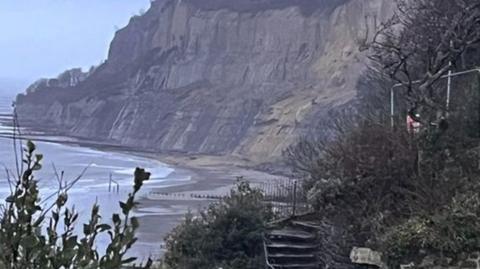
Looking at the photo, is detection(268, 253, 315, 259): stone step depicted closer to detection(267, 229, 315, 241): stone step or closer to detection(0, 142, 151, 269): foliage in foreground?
detection(267, 229, 315, 241): stone step

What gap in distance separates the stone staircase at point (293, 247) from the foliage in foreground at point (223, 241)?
0.15 meters

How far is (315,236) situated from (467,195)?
11.3 ft

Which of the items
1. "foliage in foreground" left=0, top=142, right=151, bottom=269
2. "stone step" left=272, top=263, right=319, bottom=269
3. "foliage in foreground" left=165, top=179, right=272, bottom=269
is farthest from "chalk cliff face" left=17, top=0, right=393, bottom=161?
"foliage in foreground" left=0, top=142, right=151, bottom=269

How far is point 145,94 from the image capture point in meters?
96.1

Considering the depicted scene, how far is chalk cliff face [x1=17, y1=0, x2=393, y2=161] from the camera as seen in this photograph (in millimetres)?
72625

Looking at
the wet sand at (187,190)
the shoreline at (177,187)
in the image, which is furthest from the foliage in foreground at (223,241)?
the wet sand at (187,190)

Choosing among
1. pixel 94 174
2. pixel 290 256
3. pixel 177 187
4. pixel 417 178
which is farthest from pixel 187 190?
pixel 417 178

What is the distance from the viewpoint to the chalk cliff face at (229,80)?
72625 mm

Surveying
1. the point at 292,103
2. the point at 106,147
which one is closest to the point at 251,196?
the point at 292,103

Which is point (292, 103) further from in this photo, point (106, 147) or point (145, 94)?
point (145, 94)

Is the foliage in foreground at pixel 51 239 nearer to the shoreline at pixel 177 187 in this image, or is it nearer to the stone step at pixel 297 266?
the stone step at pixel 297 266

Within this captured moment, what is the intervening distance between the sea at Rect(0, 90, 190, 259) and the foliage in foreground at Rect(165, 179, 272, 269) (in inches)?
514

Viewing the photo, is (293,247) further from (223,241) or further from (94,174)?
(94,174)

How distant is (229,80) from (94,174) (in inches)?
1440
